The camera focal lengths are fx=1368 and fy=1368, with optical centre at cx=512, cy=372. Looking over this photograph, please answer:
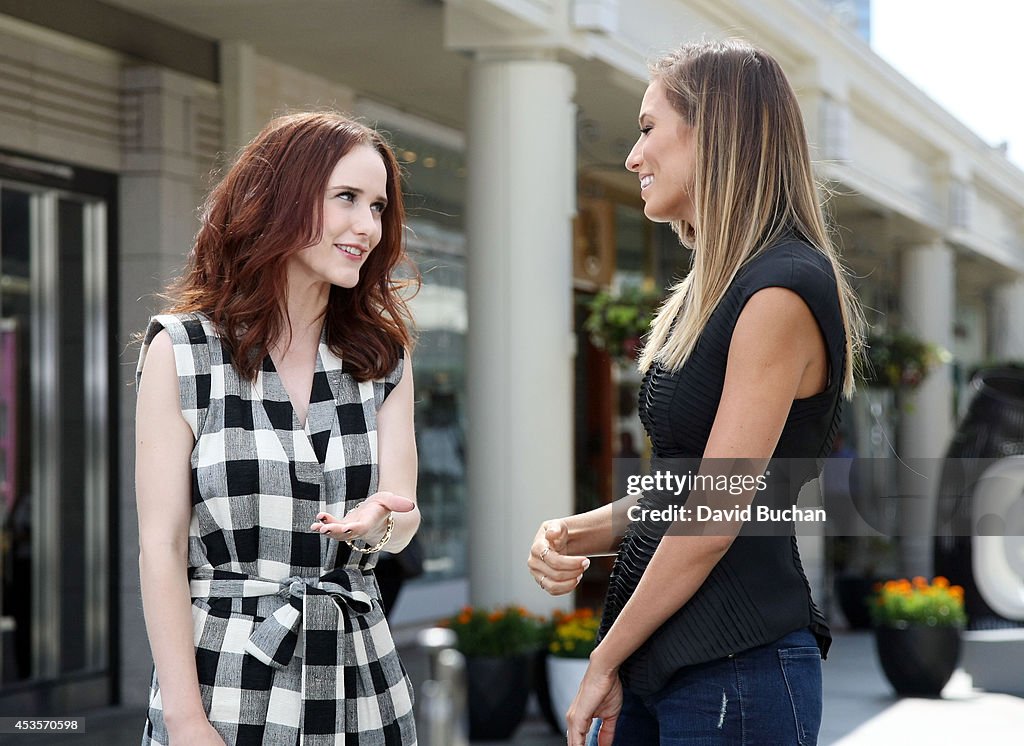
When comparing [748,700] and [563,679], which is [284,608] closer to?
[748,700]

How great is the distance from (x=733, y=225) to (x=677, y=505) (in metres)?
0.40

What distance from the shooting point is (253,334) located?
204 cm

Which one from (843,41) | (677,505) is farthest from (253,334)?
(843,41)

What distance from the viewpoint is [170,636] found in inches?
74.6

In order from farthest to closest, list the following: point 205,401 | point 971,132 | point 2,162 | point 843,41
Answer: point 971,132
point 843,41
point 2,162
point 205,401

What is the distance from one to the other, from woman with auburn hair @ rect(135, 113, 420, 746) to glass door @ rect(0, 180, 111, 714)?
4.48 meters

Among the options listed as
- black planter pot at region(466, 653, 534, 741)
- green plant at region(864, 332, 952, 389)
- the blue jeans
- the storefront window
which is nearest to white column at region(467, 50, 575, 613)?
black planter pot at region(466, 653, 534, 741)

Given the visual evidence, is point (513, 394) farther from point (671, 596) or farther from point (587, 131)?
point (671, 596)

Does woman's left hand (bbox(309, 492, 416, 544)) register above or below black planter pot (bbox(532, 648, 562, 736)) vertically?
above

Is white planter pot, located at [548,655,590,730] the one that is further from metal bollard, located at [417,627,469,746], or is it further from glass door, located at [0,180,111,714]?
metal bollard, located at [417,627,469,746]

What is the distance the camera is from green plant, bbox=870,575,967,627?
24.5ft

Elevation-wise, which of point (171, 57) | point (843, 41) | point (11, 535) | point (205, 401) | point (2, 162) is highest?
point (843, 41)

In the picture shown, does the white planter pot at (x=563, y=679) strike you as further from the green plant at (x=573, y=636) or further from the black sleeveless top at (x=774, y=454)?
the black sleeveless top at (x=774, y=454)

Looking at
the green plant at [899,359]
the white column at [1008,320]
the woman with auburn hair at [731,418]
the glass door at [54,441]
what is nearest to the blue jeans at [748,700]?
the woman with auburn hair at [731,418]
